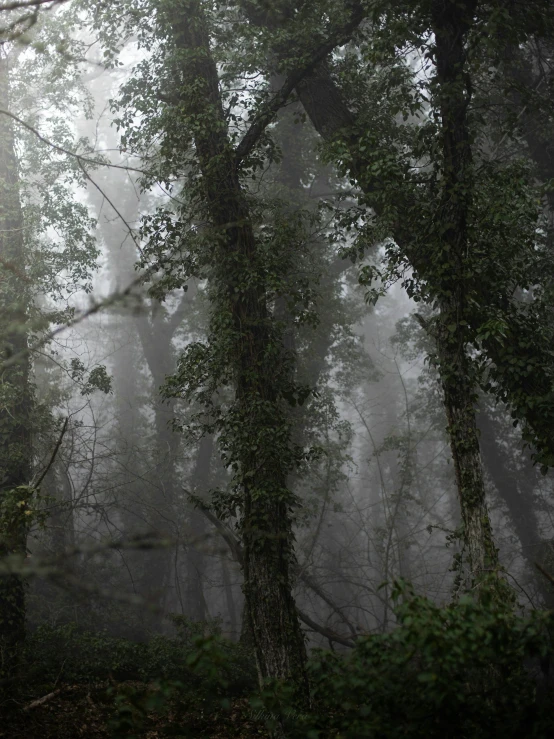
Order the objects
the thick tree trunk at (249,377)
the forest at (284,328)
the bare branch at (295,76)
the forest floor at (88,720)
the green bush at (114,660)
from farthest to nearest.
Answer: the green bush at (114,660)
the bare branch at (295,76)
the thick tree trunk at (249,377)
the forest floor at (88,720)
the forest at (284,328)

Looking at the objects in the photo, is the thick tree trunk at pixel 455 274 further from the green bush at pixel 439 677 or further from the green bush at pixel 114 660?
the green bush at pixel 114 660

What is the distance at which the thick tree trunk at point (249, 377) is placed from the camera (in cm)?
795

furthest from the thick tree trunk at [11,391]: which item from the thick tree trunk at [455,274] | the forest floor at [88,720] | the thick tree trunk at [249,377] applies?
the thick tree trunk at [455,274]

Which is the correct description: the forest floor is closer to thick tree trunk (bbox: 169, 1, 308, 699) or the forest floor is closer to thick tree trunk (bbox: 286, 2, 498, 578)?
thick tree trunk (bbox: 169, 1, 308, 699)

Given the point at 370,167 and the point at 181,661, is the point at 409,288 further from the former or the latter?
the point at 181,661

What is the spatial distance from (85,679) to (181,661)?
7.59 feet

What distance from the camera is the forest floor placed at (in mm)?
6852

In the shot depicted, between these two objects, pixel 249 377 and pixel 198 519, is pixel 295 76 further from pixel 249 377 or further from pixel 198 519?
pixel 198 519

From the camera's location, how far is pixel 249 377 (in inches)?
343

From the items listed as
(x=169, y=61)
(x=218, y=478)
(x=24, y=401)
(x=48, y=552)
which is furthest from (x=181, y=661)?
(x=218, y=478)

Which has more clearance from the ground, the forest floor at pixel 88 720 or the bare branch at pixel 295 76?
the bare branch at pixel 295 76

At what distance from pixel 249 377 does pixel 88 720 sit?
4.45 m

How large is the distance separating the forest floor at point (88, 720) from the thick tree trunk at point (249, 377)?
38.2 inches

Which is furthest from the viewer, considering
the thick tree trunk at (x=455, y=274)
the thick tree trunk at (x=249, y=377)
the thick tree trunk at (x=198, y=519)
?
the thick tree trunk at (x=198, y=519)
